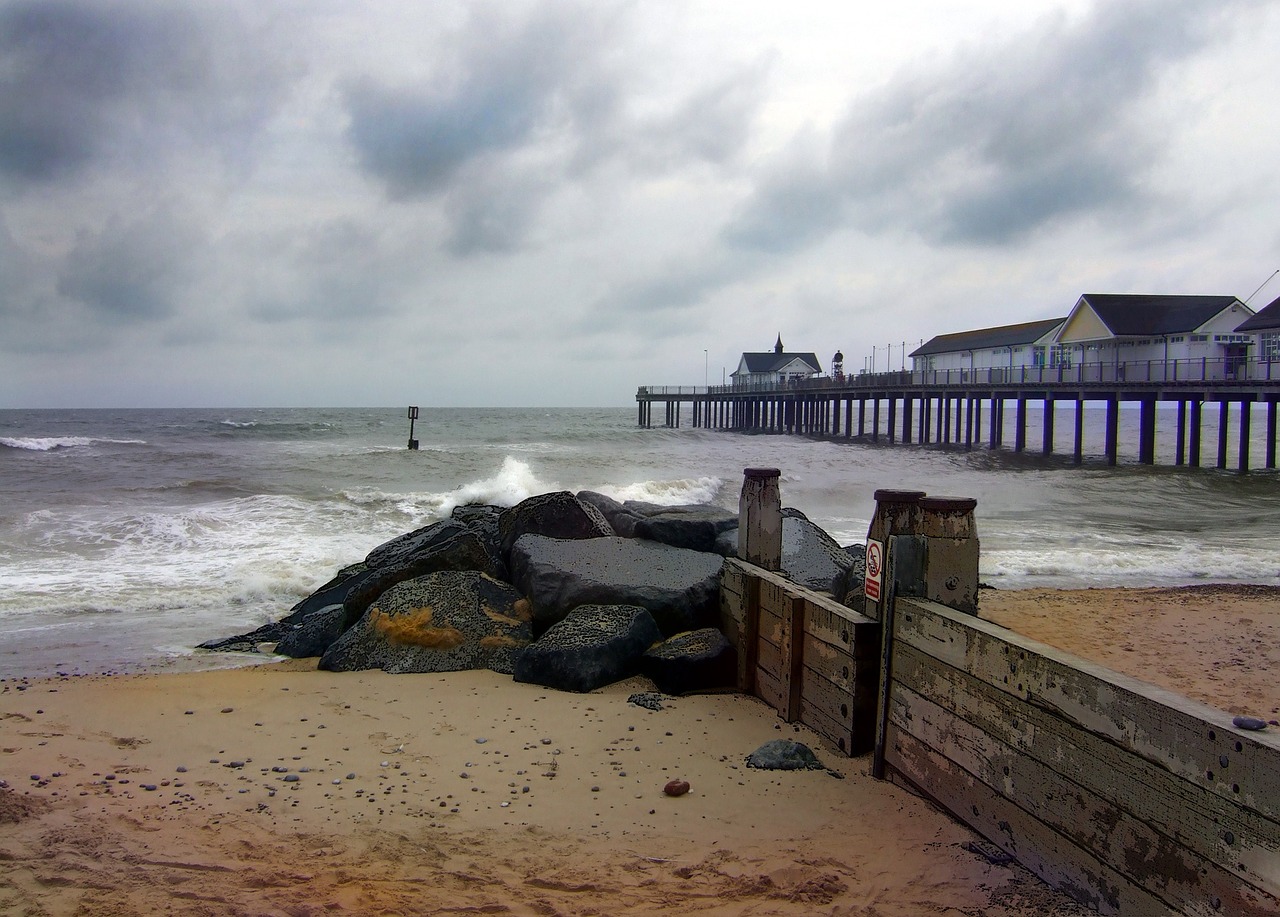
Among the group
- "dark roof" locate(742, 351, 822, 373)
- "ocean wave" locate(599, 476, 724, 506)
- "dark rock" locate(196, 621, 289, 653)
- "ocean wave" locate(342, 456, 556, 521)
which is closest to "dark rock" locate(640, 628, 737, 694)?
"dark rock" locate(196, 621, 289, 653)

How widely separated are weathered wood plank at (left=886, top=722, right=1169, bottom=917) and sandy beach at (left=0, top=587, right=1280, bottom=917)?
0.32 feet

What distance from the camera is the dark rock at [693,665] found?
22.1ft

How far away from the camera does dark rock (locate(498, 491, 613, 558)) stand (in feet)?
32.8

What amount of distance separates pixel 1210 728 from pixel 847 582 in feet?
20.0

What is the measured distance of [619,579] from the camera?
786 centimetres

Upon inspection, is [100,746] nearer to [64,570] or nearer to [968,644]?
[968,644]

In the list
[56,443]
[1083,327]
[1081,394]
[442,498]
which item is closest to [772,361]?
[1083,327]

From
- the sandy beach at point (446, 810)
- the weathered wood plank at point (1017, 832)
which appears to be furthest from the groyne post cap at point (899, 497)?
the sandy beach at point (446, 810)

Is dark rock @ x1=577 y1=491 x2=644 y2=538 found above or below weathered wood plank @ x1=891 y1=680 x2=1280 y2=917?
above

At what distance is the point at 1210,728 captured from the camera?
2.89 meters

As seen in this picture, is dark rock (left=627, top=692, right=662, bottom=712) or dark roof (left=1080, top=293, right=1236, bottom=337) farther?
dark roof (left=1080, top=293, right=1236, bottom=337)

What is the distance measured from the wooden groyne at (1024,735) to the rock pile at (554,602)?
129cm

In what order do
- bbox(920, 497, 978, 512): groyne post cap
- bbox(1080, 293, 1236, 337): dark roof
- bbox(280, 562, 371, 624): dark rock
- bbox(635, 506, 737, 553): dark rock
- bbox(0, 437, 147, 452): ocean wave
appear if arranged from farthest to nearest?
bbox(0, 437, 147, 452): ocean wave < bbox(1080, 293, 1236, 337): dark roof < bbox(280, 562, 371, 624): dark rock < bbox(635, 506, 737, 553): dark rock < bbox(920, 497, 978, 512): groyne post cap

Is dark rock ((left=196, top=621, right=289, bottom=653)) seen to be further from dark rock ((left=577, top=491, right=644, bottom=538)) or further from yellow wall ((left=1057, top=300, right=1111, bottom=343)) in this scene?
yellow wall ((left=1057, top=300, right=1111, bottom=343))
